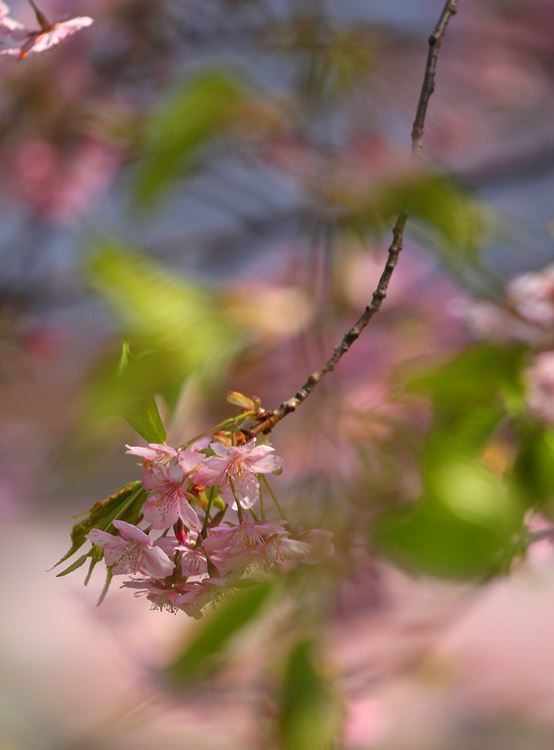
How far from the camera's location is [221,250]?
164cm

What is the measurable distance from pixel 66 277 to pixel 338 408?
1.13 meters

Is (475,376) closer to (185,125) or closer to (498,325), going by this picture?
(498,325)

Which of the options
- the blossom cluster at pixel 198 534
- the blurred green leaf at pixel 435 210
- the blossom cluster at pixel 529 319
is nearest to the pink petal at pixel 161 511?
the blossom cluster at pixel 198 534

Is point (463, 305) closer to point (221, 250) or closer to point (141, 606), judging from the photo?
point (221, 250)

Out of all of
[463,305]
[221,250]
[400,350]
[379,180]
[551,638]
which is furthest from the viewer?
[551,638]

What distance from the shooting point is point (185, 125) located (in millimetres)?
646

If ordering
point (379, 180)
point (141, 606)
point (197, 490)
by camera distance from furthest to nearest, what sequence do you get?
point (141, 606) < point (379, 180) < point (197, 490)

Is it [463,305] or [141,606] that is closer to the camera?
[463,305]

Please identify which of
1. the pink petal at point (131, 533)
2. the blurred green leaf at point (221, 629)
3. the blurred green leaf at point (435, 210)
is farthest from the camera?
the blurred green leaf at point (221, 629)

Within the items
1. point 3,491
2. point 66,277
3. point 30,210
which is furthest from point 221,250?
point 3,491

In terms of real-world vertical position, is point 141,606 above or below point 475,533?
above

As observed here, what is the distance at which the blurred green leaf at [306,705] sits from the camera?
1.96ft

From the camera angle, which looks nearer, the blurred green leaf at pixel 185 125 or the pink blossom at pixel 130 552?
the pink blossom at pixel 130 552

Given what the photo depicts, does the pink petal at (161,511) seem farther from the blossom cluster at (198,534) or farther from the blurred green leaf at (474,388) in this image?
the blurred green leaf at (474,388)
